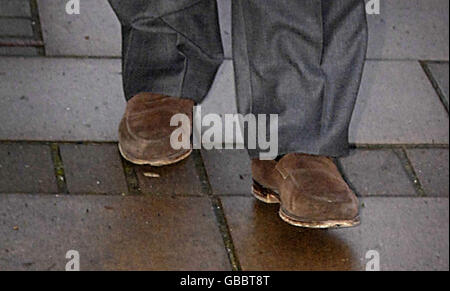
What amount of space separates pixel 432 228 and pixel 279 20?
601mm

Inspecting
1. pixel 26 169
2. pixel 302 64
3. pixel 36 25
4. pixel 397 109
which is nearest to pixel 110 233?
pixel 26 169

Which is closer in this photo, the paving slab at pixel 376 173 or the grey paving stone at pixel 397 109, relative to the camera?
the paving slab at pixel 376 173

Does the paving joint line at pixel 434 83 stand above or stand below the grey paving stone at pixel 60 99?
below

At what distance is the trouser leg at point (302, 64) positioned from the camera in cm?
159

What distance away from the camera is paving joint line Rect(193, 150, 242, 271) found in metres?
1.66

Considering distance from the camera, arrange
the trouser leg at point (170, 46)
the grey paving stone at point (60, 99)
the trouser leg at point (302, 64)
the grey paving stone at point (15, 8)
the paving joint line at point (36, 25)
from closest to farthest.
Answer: the trouser leg at point (302, 64) < the trouser leg at point (170, 46) < the grey paving stone at point (60, 99) < the paving joint line at point (36, 25) < the grey paving stone at point (15, 8)

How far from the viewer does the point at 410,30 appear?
2604 millimetres

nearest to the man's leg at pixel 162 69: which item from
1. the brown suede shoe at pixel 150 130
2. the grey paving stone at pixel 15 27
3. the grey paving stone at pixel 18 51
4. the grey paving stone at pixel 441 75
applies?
the brown suede shoe at pixel 150 130

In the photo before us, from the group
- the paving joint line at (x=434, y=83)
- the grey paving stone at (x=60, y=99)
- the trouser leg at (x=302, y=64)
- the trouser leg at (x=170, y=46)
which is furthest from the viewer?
A: the paving joint line at (x=434, y=83)

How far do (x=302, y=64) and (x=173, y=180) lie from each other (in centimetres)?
45

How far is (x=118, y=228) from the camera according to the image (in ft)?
5.63

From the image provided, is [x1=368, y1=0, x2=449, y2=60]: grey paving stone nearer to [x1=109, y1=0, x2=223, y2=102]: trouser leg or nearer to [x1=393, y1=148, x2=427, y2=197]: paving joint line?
[x1=393, y1=148, x2=427, y2=197]: paving joint line

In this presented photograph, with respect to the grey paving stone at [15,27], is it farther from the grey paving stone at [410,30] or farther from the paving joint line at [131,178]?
the grey paving stone at [410,30]

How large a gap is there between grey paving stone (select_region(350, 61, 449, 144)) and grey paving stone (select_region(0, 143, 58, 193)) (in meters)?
0.79
